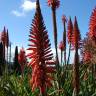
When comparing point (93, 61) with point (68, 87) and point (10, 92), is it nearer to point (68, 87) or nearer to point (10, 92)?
point (68, 87)

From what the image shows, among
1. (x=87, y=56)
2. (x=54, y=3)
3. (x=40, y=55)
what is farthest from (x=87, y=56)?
(x=40, y=55)

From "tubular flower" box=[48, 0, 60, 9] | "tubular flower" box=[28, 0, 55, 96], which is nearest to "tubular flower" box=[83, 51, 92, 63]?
"tubular flower" box=[48, 0, 60, 9]

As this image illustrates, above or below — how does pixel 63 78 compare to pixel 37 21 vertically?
below

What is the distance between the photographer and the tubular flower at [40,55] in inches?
238

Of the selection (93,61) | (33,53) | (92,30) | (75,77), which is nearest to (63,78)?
(93,61)

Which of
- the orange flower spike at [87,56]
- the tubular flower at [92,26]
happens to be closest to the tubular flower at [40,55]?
the tubular flower at [92,26]

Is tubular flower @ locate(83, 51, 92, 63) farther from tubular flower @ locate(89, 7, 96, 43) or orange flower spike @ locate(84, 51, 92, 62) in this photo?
tubular flower @ locate(89, 7, 96, 43)

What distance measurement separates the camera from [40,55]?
6.26m

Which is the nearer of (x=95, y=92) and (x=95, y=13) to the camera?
(x=95, y=92)

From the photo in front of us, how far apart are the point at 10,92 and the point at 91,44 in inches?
108

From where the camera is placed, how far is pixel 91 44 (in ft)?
34.8

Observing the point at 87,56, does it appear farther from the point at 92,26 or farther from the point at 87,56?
the point at 92,26

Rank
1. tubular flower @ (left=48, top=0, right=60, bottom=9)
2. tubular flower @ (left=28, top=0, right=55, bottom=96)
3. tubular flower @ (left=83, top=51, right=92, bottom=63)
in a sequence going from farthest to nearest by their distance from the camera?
tubular flower @ (left=48, top=0, right=60, bottom=9) < tubular flower @ (left=83, top=51, right=92, bottom=63) < tubular flower @ (left=28, top=0, right=55, bottom=96)

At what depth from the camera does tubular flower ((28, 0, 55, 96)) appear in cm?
605
